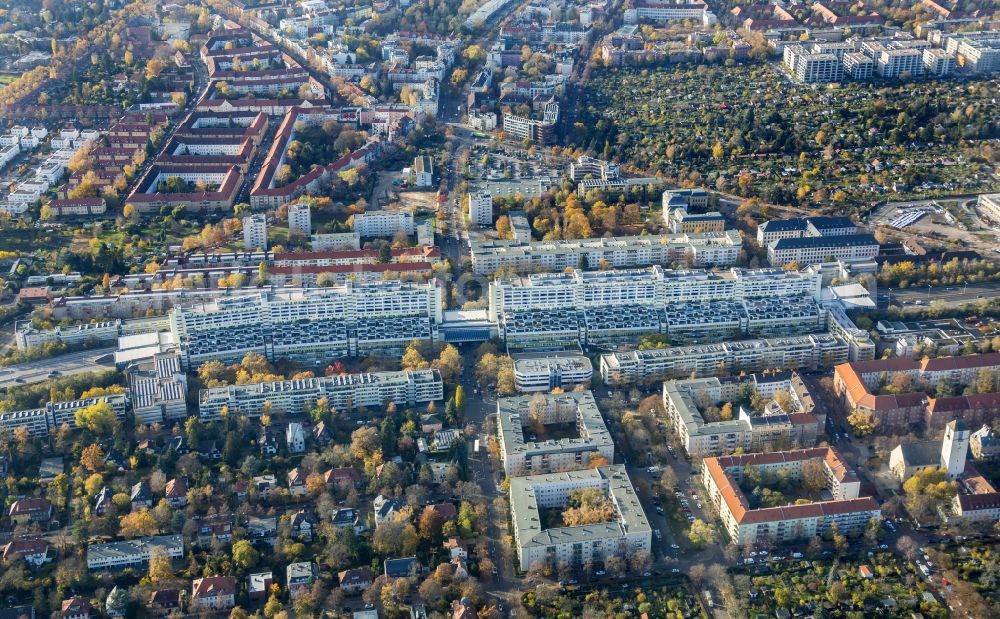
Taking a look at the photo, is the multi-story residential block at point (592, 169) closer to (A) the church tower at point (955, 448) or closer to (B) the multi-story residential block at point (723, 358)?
(B) the multi-story residential block at point (723, 358)

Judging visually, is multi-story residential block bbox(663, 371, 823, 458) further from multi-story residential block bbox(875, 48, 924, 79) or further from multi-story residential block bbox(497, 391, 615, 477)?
multi-story residential block bbox(875, 48, 924, 79)

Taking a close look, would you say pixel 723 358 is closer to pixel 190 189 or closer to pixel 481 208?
pixel 481 208

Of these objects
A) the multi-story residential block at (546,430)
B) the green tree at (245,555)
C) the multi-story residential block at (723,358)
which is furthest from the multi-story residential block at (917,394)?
the green tree at (245,555)

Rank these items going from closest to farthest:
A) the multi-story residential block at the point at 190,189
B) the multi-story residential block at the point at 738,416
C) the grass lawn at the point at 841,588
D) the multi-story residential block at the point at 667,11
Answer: the grass lawn at the point at 841,588
the multi-story residential block at the point at 738,416
the multi-story residential block at the point at 190,189
the multi-story residential block at the point at 667,11

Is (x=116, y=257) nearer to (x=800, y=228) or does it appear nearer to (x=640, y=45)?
(x=800, y=228)

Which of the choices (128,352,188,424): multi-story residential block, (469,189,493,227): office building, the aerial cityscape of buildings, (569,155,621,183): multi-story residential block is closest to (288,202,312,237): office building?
the aerial cityscape of buildings

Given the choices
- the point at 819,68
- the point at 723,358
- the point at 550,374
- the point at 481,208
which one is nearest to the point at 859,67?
the point at 819,68

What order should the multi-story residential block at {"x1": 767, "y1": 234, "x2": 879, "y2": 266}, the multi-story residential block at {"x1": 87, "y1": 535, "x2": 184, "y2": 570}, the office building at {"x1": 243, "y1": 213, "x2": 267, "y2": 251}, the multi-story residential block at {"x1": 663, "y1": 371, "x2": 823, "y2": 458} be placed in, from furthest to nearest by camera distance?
the office building at {"x1": 243, "y1": 213, "x2": 267, "y2": 251}, the multi-story residential block at {"x1": 767, "y1": 234, "x2": 879, "y2": 266}, the multi-story residential block at {"x1": 663, "y1": 371, "x2": 823, "y2": 458}, the multi-story residential block at {"x1": 87, "y1": 535, "x2": 184, "y2": 570}
